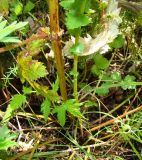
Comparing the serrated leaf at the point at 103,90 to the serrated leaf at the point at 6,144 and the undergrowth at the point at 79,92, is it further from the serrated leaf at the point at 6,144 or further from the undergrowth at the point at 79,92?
the serrated leaf at the point at 6,144

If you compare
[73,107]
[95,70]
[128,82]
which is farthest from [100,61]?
[73,107]

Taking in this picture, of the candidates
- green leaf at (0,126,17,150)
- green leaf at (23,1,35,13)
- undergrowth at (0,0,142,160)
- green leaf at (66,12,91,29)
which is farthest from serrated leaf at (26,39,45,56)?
green leaf at (23,1,35,13)

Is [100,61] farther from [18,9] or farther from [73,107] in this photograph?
[18,9]

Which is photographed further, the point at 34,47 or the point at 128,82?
the point at 128,82

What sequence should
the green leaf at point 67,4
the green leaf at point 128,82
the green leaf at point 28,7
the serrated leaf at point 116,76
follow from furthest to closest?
the green leaf at point 28,7 < the serrated leaf at point 116,76 < the green leaf at point 128,82 < the green leaf at point 67,4

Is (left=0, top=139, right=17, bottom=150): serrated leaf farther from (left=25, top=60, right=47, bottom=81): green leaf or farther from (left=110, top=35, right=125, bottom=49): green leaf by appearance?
(left=110, top=35, right=125, bottom=49): green leaf

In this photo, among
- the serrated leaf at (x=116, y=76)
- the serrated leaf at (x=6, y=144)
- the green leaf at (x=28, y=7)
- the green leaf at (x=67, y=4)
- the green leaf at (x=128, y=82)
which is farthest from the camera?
the green leaf at (x=28, y=7)

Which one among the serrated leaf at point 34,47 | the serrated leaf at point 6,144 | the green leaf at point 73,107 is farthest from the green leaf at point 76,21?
the serrated leaf at point 6,144

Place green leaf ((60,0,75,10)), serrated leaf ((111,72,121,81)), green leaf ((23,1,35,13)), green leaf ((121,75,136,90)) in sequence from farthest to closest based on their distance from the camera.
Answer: green leaf ((23,1,35,13)), serrated leaf ((111,72,121,81)), green leaf ((121,75,136,90)), green leaf ((60,0,75,10))

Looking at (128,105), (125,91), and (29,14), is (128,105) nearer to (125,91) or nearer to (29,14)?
(125,91)
